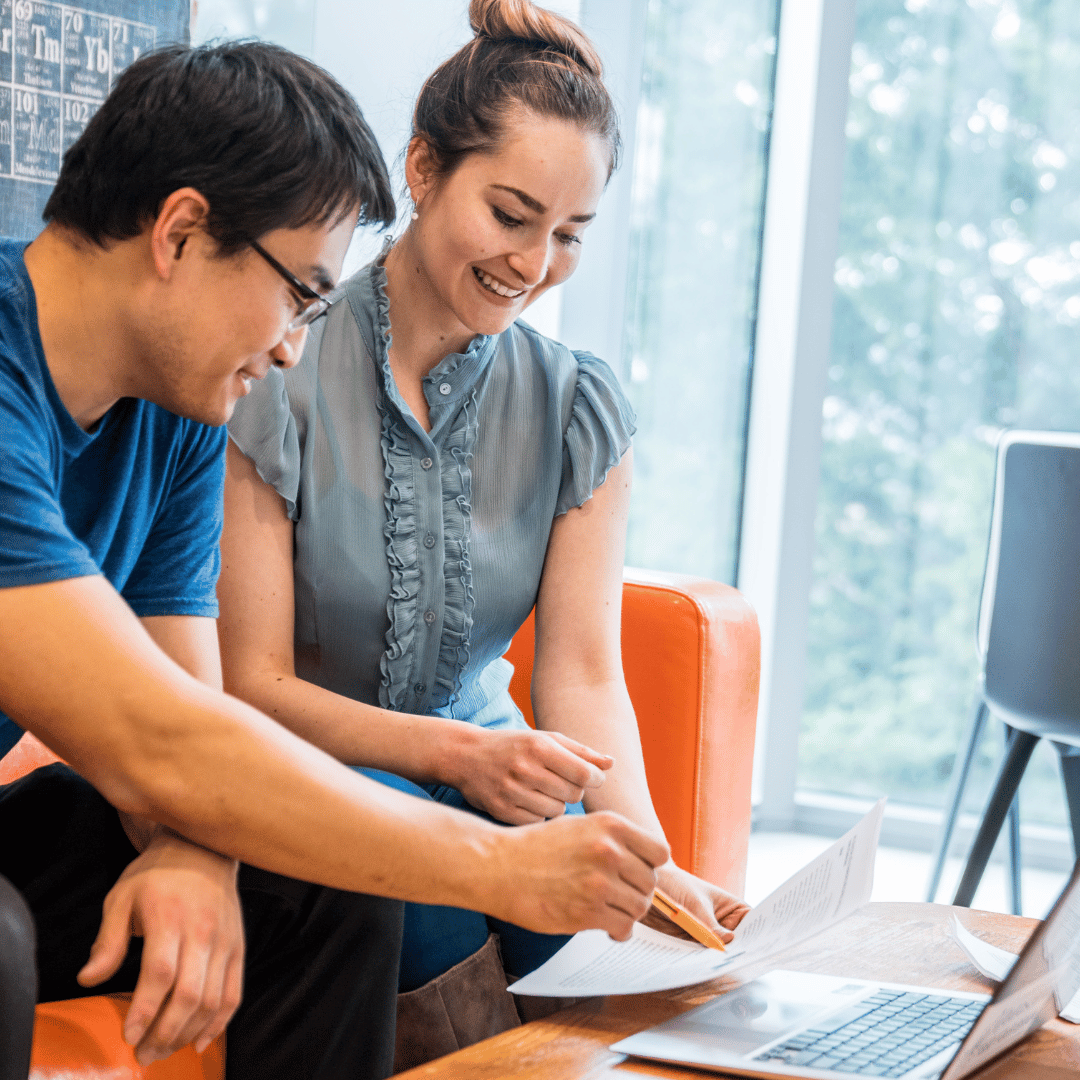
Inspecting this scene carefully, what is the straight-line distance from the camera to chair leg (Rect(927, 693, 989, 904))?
7.79ft

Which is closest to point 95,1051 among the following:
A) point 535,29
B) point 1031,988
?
point 1031,988

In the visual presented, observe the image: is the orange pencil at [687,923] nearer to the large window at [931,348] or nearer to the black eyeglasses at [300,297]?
the black eyeglasses at [300,297]

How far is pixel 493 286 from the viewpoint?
4.38 ft

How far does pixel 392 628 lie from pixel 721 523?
186 cm

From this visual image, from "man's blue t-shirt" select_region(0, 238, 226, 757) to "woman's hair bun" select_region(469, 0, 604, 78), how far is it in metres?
0.59

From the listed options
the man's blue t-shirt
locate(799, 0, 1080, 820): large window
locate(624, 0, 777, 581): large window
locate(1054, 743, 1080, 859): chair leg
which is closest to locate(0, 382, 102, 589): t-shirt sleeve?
the man's blue t-shirt

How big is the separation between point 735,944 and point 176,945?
397 millimetres

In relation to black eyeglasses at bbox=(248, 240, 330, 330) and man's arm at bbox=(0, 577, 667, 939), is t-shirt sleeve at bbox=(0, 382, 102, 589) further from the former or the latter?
black eyeglasses at bbox=(248, 240, 330, 330)

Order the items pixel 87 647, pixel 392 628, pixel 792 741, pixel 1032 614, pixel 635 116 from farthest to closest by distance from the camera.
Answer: pixel 792 741 → pixel 635 116 → pixel 1032 614 → pixel 392 628 → pixel 87 647

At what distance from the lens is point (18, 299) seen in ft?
2.77

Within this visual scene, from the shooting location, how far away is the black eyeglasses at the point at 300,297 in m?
0.86

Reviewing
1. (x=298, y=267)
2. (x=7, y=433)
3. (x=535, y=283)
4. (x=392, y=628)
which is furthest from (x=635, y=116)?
(x=7, y=433)

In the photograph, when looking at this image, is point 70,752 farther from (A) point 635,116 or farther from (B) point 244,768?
(A) point 635,116

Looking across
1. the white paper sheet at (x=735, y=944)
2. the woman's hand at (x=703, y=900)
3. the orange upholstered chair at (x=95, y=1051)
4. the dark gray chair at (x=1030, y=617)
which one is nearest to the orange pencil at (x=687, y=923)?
the white paper sheet at (x=735, y=944)
